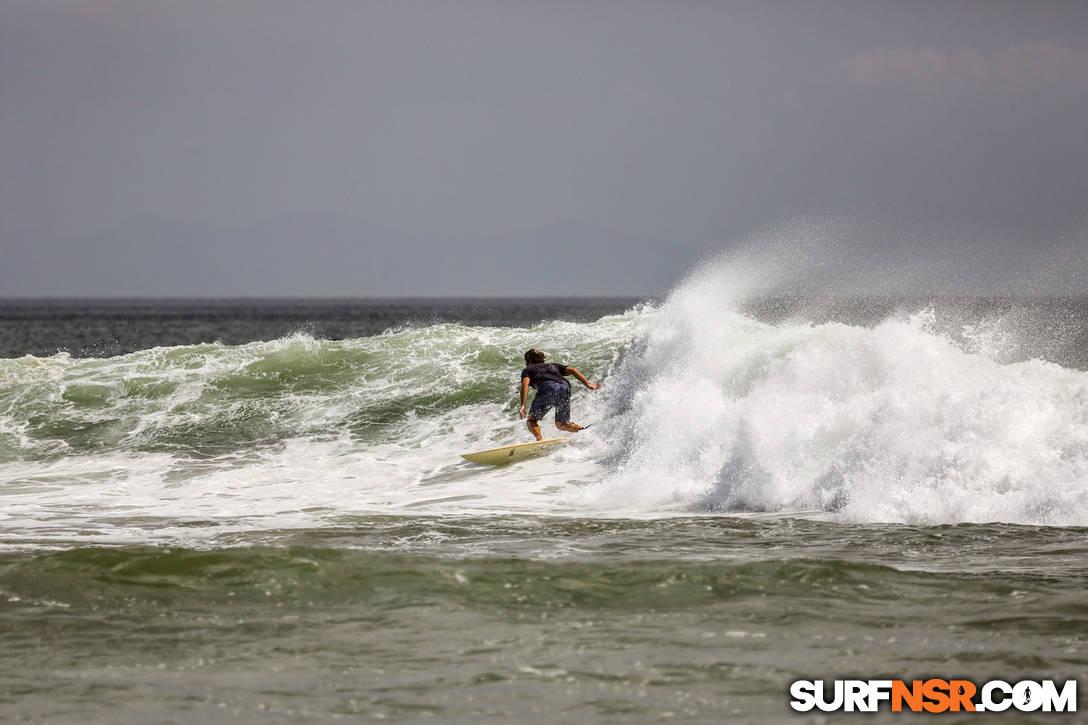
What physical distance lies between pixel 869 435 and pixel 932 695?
23.6 ft

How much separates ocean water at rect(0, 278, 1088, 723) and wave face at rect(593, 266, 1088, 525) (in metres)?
0.04

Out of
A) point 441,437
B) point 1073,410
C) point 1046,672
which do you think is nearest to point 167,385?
point 441,437

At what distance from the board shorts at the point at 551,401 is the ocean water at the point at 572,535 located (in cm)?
89

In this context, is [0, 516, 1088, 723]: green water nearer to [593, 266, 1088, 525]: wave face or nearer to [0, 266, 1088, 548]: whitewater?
[593, 266, 1088, 525]: wave face

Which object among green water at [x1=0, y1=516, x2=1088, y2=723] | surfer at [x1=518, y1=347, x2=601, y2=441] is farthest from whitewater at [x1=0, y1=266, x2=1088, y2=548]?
green water at [x1=0, y1=516, x2=1088, y2=723]

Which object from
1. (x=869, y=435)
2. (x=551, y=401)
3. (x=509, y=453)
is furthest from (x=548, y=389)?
(x=869, y=435)

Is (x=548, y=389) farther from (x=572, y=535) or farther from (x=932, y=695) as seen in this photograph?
(x=932, y=695)

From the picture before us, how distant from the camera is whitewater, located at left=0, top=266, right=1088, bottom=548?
12102 millimetres

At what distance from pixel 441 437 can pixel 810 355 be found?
247 inches

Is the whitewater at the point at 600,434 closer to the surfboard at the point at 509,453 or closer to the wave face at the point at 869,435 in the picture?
the wave face at the point at 869,435

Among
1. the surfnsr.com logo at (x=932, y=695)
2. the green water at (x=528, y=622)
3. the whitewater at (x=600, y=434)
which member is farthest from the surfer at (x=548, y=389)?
the surfnsr.com logo at (x=932, y=695)

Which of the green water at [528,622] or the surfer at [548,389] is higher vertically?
the surfer at [548,389]

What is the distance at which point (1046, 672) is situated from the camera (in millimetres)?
6336

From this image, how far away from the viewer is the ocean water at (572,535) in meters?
6.52
